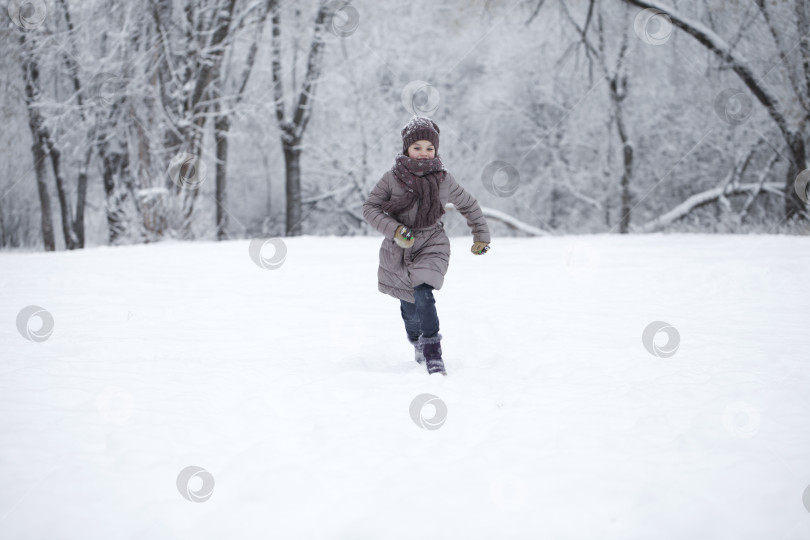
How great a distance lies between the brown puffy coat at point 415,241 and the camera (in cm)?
343

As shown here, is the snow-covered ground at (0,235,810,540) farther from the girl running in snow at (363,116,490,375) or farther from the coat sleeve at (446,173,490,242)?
the coat sleeve at (446,173,490,242)

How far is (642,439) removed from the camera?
2502 mm

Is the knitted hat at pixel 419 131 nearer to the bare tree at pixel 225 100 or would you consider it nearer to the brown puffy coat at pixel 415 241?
the brown puffy coat at pixel 415 241

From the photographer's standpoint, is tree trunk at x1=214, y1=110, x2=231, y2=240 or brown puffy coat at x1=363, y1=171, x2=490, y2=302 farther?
tree trunk at x1=214, y1=110, x2=231, y2=240

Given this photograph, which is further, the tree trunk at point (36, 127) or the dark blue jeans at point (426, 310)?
the tree trunk at point (36, 127)

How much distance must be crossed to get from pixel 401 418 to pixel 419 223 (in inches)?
48.7

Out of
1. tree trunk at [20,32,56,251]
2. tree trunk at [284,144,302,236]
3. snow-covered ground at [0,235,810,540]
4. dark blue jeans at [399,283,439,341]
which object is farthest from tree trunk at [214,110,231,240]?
dark blue jeans at [399,283,439,341]

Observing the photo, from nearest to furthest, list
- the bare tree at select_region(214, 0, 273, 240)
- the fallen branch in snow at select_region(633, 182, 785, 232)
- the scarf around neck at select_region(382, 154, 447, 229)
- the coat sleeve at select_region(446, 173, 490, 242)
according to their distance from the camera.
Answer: the scarf around neck at select_region(382, 154, 447, 229), the coat sleeve at select_region(446, 173, 490, 242), the bare tree at select_region(214, 0, 273, 240), the fallen branch in snow at select_region(633, 182, 785, 232)

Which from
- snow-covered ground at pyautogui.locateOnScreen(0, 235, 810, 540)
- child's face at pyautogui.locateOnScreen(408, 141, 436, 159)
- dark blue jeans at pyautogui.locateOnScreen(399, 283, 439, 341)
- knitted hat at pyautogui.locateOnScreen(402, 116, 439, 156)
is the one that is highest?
knitted hat at pyautogui.locateOnScreen(402, 116, 439, 156)

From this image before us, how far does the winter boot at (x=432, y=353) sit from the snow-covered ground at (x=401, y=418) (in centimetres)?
9

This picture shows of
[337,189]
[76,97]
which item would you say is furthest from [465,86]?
[76,97]

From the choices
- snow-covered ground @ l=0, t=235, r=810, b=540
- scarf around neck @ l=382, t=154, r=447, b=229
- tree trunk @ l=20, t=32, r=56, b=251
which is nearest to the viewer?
snow-covered ground @ l=0, t=235, r=810, b=540

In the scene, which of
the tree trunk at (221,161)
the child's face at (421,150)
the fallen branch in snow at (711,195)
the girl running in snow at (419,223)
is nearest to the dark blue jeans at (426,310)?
the girl running in snow at (419,223)

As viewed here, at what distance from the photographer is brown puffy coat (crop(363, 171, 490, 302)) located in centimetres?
343
